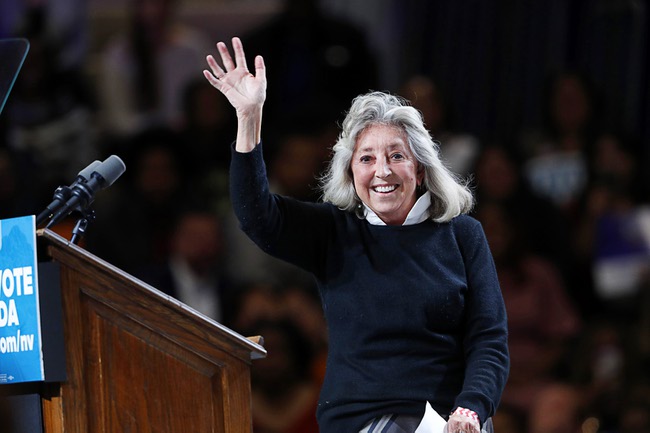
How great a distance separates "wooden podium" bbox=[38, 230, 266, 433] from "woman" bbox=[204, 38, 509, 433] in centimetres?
22

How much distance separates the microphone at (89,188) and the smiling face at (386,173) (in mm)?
510

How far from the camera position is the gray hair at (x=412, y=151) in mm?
2719

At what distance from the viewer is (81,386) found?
2.40 m

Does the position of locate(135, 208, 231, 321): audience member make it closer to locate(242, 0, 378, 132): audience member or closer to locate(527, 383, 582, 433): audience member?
locate(242, 0, 378, 132): audience member

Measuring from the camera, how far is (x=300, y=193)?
18.3ft

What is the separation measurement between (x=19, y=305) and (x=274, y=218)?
546 millimetres

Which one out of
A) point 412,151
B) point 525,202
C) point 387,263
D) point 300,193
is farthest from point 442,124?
point 387,263

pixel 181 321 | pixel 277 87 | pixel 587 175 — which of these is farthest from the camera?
pixel 277 87

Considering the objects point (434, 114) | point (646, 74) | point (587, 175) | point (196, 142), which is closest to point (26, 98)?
point (196, 142)

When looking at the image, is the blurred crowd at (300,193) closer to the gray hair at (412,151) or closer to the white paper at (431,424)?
the gray hair at (412,151)

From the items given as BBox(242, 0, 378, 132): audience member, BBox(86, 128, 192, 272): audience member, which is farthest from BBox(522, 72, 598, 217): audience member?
BBox(86, 128, 192, 272): audience member

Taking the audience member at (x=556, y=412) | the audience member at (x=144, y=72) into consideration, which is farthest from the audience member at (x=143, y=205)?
the audience member at (x=556, y=412)

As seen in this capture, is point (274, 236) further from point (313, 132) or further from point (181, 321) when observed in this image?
point (313, 132)

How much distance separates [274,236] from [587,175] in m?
3.33
